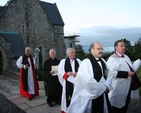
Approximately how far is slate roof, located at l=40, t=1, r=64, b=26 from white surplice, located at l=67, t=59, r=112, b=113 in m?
24.5

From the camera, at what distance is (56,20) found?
27875 millimetres

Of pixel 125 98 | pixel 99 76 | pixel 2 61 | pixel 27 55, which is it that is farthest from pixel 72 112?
pixel 2 61

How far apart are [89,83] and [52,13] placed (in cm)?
2764

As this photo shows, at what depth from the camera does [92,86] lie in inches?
119

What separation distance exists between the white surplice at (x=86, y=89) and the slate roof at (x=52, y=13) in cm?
2445

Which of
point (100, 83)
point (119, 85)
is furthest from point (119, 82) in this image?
point (100, 83)

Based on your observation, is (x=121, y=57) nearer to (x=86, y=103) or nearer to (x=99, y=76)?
(x=99, y=76)

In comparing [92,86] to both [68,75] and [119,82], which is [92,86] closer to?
[119,82]

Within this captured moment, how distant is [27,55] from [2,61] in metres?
10.2

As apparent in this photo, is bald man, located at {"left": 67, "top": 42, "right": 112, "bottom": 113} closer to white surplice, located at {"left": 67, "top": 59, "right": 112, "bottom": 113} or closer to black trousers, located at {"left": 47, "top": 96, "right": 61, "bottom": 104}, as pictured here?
white surplice, located at {"left": 67, "top": 59, "right": 112, "bottom": 113}

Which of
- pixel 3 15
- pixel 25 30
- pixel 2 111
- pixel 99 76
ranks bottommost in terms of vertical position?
pixel 2 111

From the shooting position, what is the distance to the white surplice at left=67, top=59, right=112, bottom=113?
3051 millimetres

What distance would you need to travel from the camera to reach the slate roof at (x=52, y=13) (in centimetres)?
2757

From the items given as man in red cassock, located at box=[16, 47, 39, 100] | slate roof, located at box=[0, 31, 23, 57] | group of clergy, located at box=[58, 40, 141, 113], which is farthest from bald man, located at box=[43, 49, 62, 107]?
slate roof, located at box=[0, 31, 23, 57]
